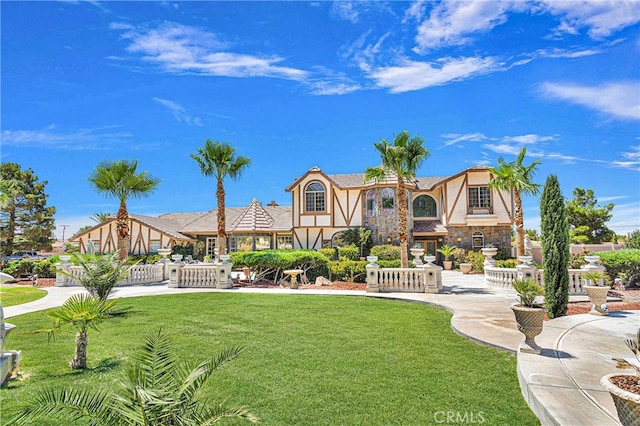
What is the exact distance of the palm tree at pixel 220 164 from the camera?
67.2ft

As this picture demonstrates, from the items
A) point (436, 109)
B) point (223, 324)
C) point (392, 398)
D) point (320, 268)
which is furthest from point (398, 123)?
point (392, 398)

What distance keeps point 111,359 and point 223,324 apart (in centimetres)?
277

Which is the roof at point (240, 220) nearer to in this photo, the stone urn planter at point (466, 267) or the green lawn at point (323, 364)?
the stone urn planter at point (466, 267)

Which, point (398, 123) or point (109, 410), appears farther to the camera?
point (398, 123)

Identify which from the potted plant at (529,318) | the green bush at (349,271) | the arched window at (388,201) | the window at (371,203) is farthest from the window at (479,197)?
the potted plant at (529,318)

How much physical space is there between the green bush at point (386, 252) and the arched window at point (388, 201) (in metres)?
3.40

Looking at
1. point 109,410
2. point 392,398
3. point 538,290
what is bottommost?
point 392,398

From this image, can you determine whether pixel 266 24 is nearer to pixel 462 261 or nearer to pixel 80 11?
pixel 80 11

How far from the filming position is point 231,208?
36.2 meters

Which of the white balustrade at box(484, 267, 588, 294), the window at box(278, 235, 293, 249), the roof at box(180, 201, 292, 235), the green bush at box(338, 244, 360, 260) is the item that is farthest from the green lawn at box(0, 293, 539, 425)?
the window at box(278, 235, 293, 249)

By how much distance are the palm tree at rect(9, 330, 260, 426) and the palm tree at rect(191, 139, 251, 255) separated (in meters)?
17.5

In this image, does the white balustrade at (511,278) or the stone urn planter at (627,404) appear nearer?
the stone urn planter at (627,404)

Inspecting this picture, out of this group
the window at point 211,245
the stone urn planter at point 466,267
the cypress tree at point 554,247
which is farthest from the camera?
the window at point 211,245

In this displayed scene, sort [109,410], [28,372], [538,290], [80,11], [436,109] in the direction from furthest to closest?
[436,109]
[80,11]
[538,290]
[28,372]
[109,410]
